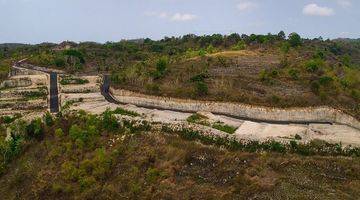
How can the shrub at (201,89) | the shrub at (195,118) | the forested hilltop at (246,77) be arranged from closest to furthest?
the shrub at (195,118), the forested hilltop at (246,77), the shrub at (201,89)

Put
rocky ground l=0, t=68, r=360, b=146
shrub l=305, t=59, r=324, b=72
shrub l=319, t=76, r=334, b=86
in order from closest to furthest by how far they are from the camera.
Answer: rocky ground l=0, t=68, r=360, b=146 < shrub l=319, t=76, r=334, b=86 < shrub l=305, t=59, r=324, b=72

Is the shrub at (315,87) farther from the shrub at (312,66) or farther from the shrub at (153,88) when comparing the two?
the shrub at (153,88)

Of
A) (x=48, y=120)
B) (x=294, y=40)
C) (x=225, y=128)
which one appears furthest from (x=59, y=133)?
(x=294, y=40)

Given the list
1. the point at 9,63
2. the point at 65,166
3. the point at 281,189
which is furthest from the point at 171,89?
the point at 9,63

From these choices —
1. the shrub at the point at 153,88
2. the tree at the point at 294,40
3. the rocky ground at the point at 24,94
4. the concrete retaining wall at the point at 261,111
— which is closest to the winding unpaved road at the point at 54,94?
the rocky ground at the point at 24,94

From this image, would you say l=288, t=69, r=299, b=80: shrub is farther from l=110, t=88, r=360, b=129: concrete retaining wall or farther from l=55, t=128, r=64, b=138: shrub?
l=55, t=128, r=64, b=138: shrub

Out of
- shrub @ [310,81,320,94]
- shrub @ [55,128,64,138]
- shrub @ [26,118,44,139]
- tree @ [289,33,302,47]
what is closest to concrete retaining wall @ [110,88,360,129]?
shrub @ [310,81,320,94]

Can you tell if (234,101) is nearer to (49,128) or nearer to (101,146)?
(101,146)

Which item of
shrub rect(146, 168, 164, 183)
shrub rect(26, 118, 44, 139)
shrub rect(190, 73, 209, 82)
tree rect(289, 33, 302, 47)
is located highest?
tree rect(289, 33, 302, 47)
